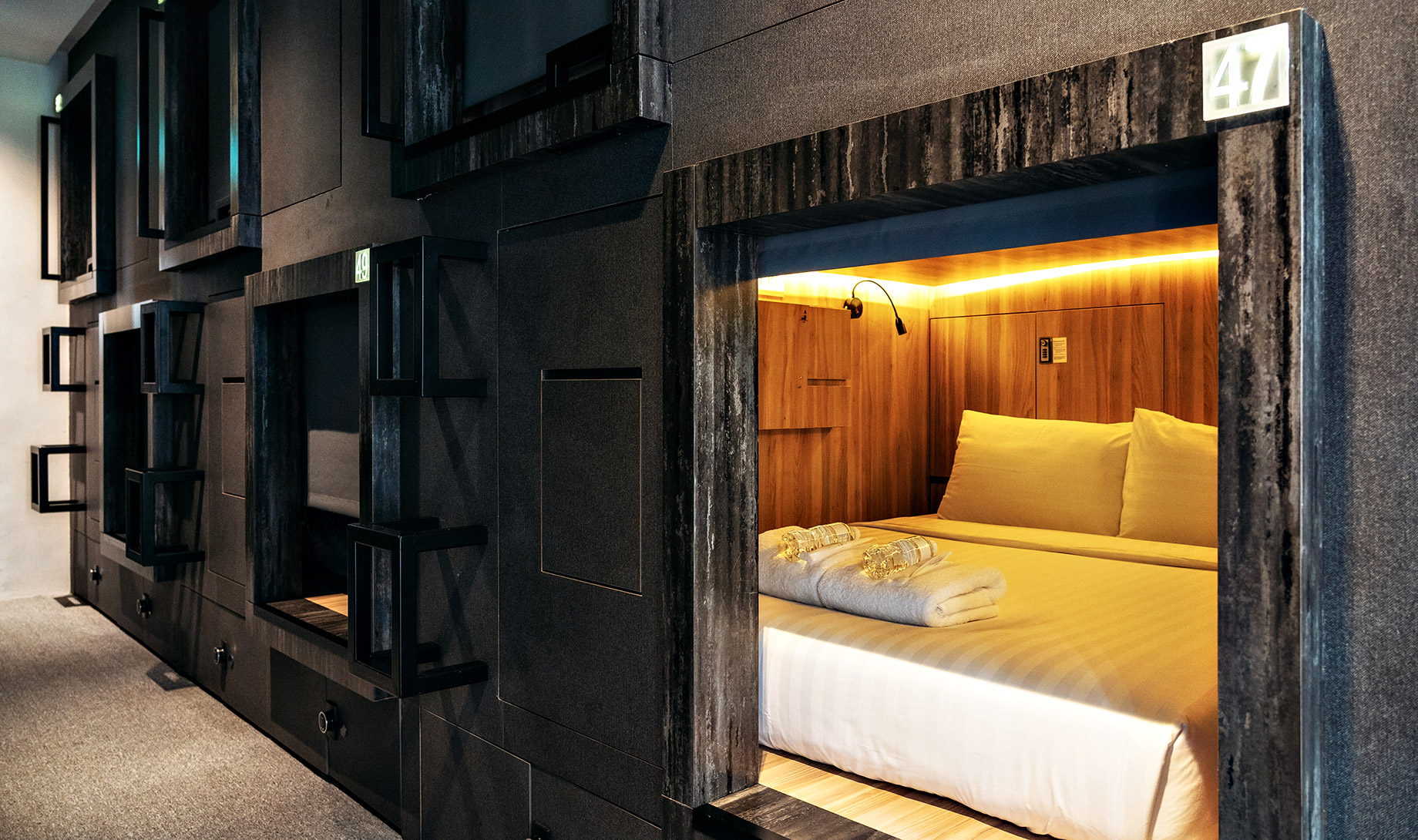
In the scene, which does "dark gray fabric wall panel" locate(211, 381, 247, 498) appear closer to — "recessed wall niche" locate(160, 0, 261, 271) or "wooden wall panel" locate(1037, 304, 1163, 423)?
"recessed wall niche" locate(160, 0, 261, 271)

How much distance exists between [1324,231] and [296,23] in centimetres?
314

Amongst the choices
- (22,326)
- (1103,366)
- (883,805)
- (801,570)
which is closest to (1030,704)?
(883,805)

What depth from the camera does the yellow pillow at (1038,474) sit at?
11.4ft

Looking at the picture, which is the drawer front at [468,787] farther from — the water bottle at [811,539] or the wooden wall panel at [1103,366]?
the wooden wall panel at [1103,366]

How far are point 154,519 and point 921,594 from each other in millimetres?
3406

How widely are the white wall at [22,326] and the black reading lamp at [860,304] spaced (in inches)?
197

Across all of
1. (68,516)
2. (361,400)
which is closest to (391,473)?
(361,400)

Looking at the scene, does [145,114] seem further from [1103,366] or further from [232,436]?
[1103,366]

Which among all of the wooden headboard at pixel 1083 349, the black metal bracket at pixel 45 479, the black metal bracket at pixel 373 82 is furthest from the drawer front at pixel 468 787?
the black metal bracket at pixel 45 479

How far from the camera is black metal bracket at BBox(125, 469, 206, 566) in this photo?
12.8 ft

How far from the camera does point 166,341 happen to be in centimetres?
387

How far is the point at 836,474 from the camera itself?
3992mm

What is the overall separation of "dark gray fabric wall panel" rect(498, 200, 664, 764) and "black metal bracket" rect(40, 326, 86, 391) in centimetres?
456

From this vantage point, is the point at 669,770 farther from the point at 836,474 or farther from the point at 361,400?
the point at 836,474
